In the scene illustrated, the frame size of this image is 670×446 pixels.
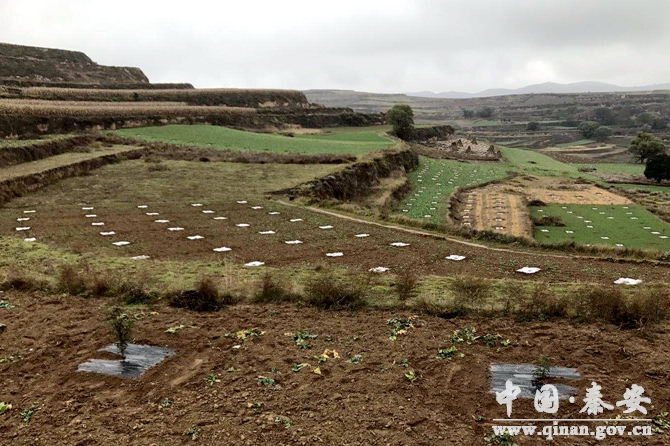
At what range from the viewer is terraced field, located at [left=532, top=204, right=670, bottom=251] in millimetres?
34156

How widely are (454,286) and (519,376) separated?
4.52m

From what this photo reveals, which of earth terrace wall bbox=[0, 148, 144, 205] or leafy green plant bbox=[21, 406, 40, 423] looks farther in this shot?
earth terrace wall bbox=[0, 148, 144, 205]

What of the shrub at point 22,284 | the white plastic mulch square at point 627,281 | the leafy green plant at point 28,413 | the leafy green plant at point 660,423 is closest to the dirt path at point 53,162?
the shrub at point 22,284

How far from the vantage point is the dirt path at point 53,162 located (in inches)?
1160

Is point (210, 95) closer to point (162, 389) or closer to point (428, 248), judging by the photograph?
point (428, 248)

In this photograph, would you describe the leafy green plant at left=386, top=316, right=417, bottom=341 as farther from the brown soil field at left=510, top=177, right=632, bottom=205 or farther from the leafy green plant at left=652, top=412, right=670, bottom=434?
the brown soil field at left=510, top=177, right=632, bottom=205

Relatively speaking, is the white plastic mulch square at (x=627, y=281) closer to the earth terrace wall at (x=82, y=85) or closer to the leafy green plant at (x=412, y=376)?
the leafy green plant at (x=412, y=376)

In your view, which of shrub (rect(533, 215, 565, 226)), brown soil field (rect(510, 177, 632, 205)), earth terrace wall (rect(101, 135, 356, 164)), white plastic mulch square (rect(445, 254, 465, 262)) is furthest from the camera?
brown soil field (rect(510, 177, 632, 205))

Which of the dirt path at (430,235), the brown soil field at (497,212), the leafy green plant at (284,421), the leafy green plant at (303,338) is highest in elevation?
the leafy green plant at (284,421)

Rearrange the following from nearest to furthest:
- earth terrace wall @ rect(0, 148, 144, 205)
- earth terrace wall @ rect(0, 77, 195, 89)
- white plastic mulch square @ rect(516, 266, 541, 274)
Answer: white plastic mulch square @ rect(516, 266, 541, 274)
earth terrace wall @ rect(0, 148, 144, 205)
earth terrace wall @ rect(0, 77, 195, 89)

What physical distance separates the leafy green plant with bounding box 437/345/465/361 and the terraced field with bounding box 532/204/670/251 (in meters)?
24.9

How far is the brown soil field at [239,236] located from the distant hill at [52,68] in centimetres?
6523

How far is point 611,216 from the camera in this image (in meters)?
44.7

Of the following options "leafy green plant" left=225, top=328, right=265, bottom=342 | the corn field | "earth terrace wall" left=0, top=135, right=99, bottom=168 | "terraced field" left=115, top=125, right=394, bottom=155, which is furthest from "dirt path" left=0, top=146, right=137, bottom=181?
"leafy green plant" left=225, top=328, right=265, bottom=342
